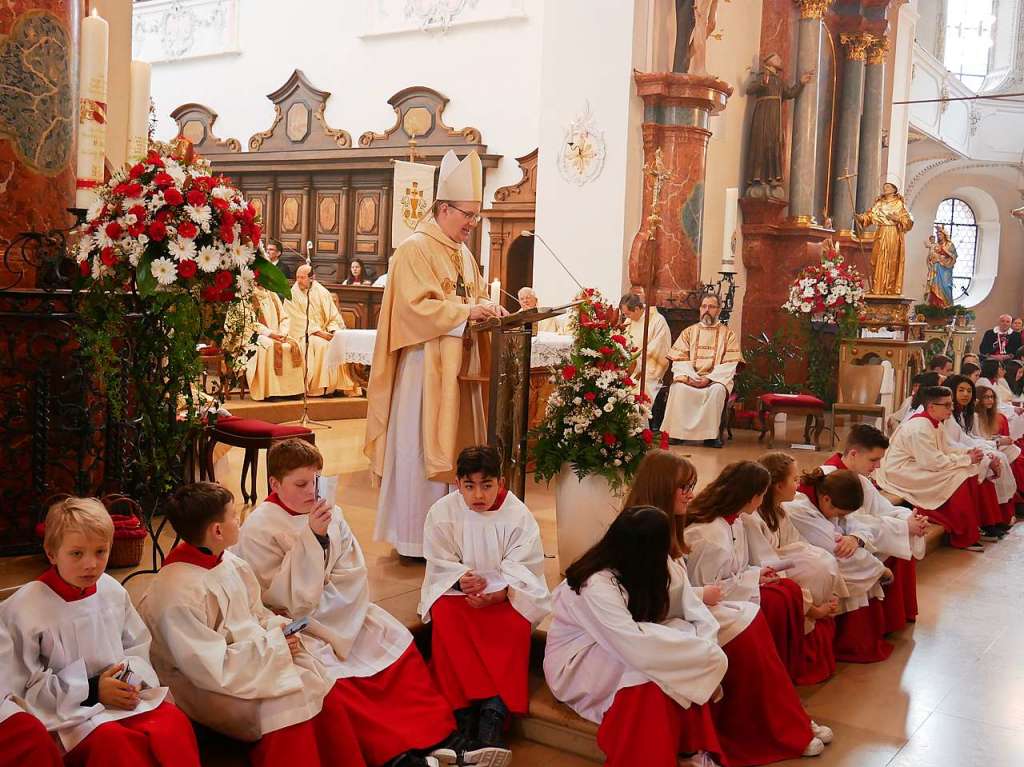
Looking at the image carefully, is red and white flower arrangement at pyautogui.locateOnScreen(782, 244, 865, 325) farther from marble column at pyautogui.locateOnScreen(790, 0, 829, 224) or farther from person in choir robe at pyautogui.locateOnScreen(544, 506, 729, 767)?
person in choir robe at pyautogui.locateOnScreen(544, 506, 729, 767)

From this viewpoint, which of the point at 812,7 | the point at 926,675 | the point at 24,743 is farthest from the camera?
the point at 812,7

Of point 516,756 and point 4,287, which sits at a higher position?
point 4,287

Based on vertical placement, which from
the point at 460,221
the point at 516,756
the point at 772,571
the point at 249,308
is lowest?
the point at 516,756

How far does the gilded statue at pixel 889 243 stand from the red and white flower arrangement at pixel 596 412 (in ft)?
25.6

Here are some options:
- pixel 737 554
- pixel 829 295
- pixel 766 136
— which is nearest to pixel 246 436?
pixel 737 554

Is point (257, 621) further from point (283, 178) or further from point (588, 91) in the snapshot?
point (283, 178)

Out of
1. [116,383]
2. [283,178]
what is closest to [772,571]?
[116,383]

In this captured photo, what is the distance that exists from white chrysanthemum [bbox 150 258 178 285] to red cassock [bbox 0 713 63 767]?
1550 mm

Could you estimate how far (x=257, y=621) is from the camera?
3.50 meters

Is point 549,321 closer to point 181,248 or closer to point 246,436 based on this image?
point 246,436

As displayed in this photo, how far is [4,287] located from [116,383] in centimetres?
86

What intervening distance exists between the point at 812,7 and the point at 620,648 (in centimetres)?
1159

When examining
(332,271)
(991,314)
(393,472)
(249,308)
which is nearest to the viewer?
(249,308)

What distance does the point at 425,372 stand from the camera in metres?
5.27
